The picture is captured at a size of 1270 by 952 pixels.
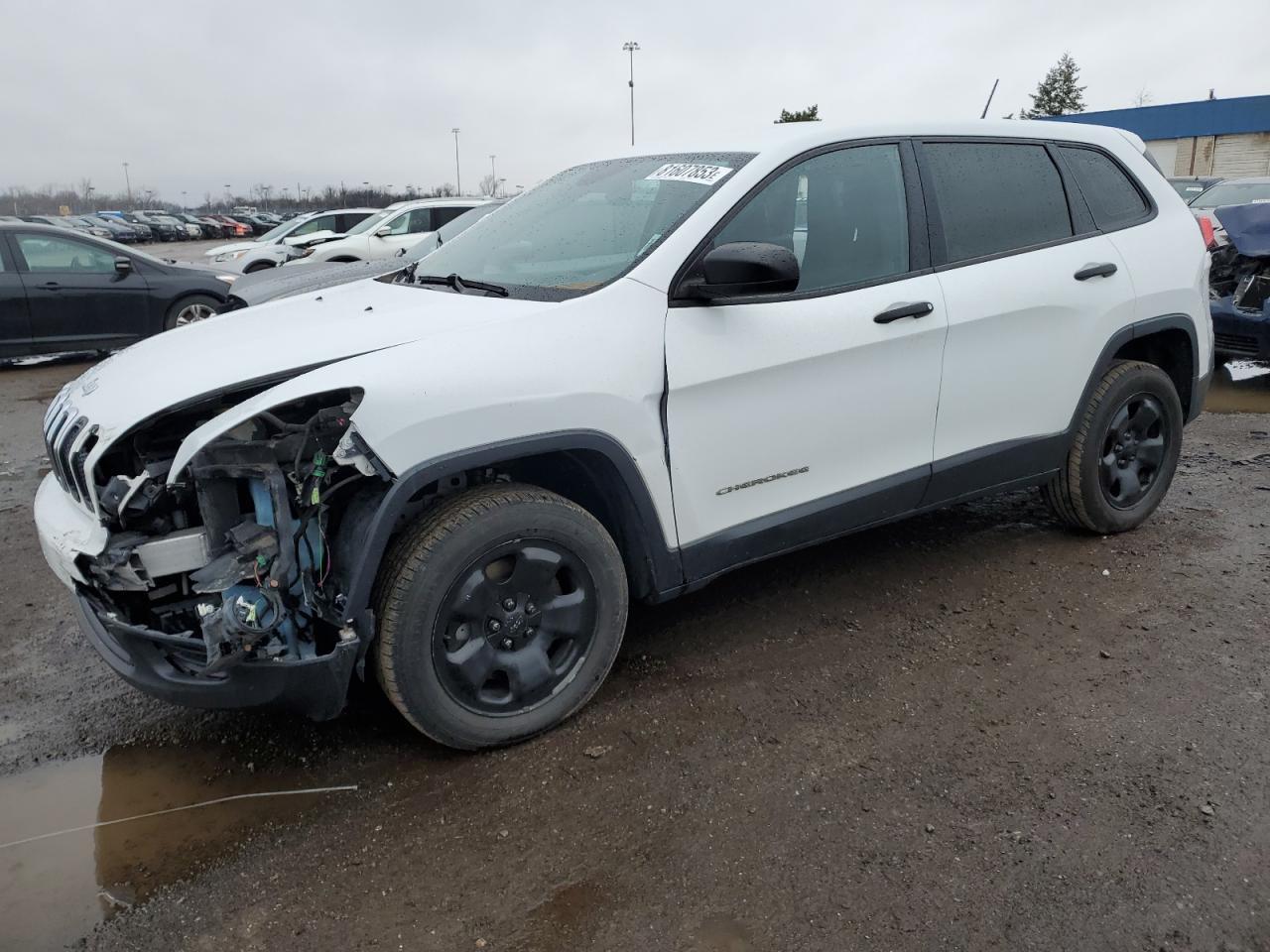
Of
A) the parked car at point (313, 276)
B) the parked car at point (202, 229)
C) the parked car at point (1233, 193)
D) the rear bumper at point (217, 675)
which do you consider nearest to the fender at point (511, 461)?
the rear bumper at point (217, 675)

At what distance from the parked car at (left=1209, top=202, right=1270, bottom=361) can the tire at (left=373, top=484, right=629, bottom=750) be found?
707 centimetres

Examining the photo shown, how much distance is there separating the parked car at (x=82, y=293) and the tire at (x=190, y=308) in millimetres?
11

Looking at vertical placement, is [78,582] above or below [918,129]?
below

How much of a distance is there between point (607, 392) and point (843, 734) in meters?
1.31

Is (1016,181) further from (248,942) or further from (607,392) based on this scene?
(248,942)

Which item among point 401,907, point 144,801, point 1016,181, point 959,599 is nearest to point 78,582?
point 144,801

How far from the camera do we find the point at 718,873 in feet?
7.75

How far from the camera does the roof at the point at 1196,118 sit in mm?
36500

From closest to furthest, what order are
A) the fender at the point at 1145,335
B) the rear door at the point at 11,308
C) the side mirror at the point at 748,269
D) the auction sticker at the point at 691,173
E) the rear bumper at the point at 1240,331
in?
1. the side mirror at the point at 748,269
2. the auction sticker at the point at 691,173
3. the fender at the point at 1145,335
4. the rear bumper at the point at 1240,331
5. the rear door at the point at 11,308

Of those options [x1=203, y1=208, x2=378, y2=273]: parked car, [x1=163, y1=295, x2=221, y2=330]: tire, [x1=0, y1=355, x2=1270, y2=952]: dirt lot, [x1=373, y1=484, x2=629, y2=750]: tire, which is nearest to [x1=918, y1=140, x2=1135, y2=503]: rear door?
[x1=0, y1=355, x2=1270, y2=952]: dirt lot

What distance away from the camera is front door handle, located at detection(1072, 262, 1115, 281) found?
3.85 meters

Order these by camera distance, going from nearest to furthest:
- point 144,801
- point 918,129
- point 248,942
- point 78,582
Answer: point 248,942 → point 78,582 → point 144,801 → point 918,129

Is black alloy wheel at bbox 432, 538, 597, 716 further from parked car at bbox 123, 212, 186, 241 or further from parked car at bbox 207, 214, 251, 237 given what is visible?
parked car at bbox 207, 214, 251, 237

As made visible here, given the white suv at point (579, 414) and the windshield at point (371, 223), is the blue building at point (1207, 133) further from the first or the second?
the white suv at point (579, 414)
